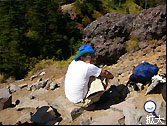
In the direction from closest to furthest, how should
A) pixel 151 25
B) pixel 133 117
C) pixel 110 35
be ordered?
pixel 133 117 < pixel 151 25 < pixel 110 35

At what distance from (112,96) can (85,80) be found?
49.1 inches

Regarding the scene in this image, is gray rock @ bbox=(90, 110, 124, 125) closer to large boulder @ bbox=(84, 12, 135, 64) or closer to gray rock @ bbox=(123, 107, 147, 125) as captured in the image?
gray rock @ bbox=(123, 107, 147, 125)

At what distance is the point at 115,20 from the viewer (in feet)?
28.8

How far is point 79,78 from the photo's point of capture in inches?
123

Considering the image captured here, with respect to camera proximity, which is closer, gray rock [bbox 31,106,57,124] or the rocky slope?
the rocky slope

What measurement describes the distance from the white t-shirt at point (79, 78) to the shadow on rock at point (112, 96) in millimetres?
715

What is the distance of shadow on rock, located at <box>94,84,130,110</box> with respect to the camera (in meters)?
3.78

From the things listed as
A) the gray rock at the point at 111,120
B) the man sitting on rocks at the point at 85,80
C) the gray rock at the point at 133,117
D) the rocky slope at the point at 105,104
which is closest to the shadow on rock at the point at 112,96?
the rocky slope at the point at 105,104

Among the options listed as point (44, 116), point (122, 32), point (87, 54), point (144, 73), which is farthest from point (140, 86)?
point (122, 32)


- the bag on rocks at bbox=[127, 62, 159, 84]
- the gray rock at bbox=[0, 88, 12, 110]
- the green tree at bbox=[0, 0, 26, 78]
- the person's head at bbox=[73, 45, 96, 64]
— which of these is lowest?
the green tree at bbox=[0, 0, 26, 78]

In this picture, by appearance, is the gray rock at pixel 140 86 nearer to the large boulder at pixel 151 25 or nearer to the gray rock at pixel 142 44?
the gray rock at pixel 142 44

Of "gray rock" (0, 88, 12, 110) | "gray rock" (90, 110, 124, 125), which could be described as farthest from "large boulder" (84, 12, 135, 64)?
"gray rock" (90, 110, 124, 125)

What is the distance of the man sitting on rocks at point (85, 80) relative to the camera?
3125 mm

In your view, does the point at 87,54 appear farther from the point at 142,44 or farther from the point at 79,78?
the point at 142,44
